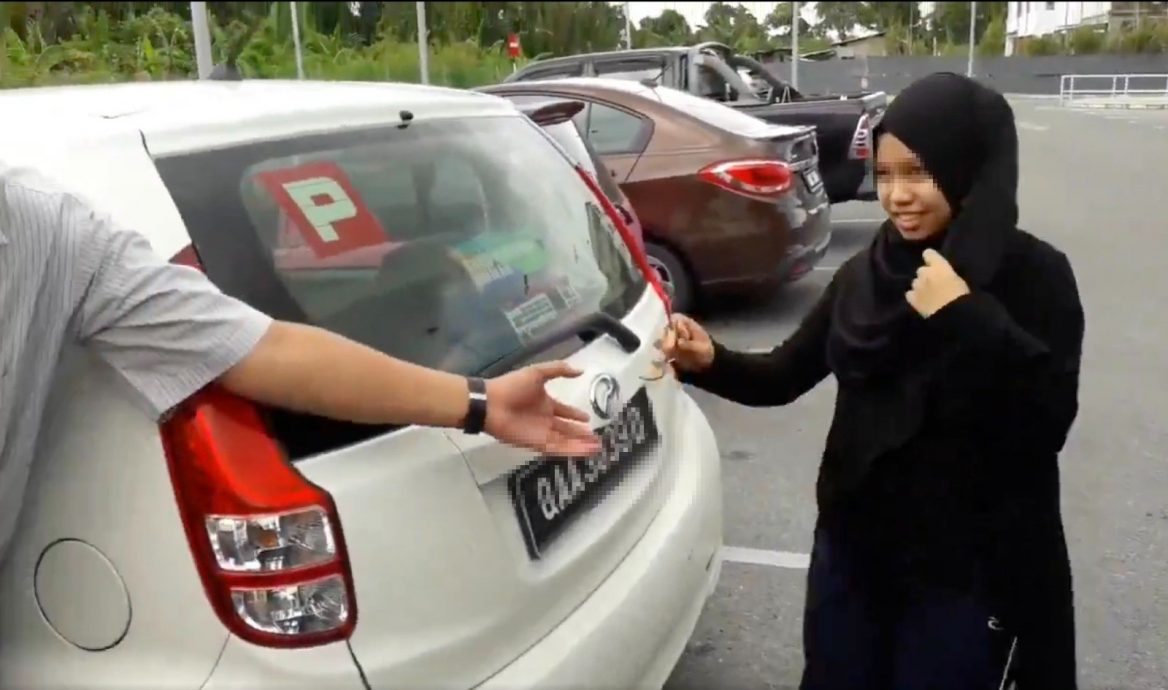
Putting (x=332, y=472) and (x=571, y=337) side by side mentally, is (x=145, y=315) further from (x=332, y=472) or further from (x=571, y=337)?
(x=571, y=337)

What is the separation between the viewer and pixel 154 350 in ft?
5.15

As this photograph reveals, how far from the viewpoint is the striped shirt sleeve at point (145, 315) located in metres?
1.55

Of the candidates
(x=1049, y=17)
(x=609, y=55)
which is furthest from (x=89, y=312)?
(x=609, y=55)

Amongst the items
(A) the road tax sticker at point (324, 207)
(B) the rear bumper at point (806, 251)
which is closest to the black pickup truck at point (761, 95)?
(B) the rear bumper at point (806, 251)

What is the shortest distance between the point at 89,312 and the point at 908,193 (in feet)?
4.29

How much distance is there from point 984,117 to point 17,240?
1.49 m

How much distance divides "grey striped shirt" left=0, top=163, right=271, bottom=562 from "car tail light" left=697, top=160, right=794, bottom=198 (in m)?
5.34

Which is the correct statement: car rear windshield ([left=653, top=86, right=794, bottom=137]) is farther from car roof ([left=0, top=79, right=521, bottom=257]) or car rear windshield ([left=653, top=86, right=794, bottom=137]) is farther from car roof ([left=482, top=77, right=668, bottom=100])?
car roof ([left=0, top=79, right=521, bottom=257])

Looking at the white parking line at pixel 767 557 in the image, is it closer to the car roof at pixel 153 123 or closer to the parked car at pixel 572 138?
the parked car at pixel 572 138

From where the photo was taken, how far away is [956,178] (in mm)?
1802

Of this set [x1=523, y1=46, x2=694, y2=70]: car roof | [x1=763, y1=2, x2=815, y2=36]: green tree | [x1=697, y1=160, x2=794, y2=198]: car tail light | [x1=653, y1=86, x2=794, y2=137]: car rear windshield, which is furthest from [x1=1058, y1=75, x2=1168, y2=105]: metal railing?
[x1=523, y1=46, x2=694, y2=70]: car roof

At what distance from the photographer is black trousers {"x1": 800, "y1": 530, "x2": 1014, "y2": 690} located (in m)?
2.02

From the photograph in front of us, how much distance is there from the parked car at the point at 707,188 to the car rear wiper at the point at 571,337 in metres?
4.29

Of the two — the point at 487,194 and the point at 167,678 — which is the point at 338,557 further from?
the point at 487,194
